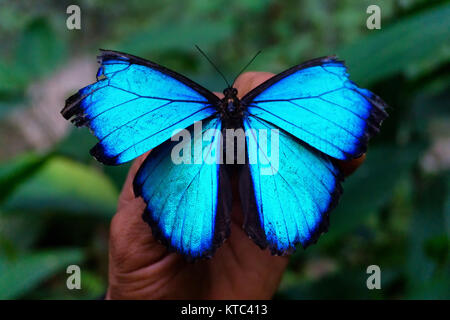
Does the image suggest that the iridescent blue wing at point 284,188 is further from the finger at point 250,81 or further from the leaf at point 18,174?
the leaf at point 18,174

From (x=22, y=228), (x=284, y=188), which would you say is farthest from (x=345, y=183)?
(x=22, y=228)

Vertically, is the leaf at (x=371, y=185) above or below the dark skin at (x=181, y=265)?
above

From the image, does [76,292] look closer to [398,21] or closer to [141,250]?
[141,250]

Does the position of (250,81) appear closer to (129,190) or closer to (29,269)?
(129,190)

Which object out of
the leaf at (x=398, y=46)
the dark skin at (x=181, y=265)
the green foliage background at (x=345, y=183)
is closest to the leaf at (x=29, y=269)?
the green foliage background at (x=345, y=183)

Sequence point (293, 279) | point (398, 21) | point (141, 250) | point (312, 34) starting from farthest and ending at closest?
point (312, 34), point (293, 279), point (398, 21), point (141, 250)

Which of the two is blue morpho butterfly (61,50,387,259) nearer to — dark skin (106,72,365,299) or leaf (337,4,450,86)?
dark skin (106,72,365,299)

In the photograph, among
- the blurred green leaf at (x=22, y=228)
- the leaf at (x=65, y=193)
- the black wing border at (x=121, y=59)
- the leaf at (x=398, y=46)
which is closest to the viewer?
the black wing border at (x=121, y=59)

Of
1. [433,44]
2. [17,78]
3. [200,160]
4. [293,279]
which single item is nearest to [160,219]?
[200,160]
